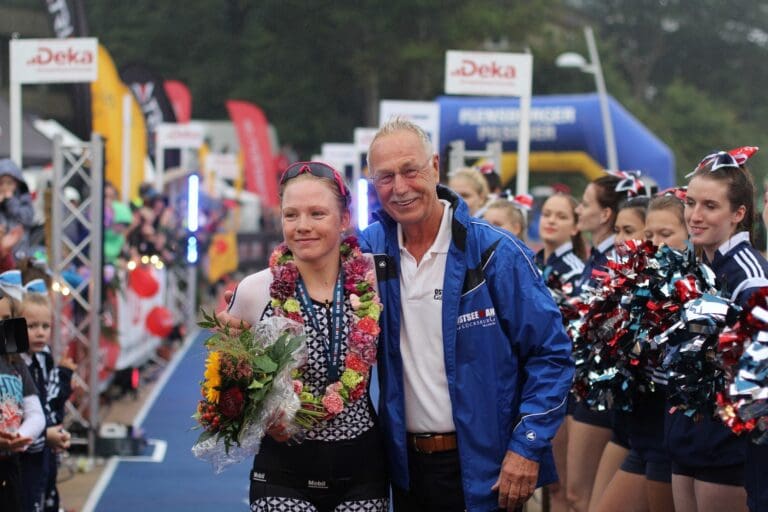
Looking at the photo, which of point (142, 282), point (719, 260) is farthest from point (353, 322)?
point (142, 282)

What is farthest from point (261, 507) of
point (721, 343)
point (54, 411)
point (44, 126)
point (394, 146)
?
point (44, 126)

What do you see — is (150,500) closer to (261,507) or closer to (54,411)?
(54,411)

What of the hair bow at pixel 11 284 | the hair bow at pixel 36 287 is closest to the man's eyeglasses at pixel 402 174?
the hair bow at pixel 11 284

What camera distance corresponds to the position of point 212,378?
14.0ft

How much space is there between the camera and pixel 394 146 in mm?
4508

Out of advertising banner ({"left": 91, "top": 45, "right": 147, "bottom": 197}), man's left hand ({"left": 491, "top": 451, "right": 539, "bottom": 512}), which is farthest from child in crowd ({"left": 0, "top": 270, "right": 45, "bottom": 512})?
advertising banner ({"left": 91, "top": 45, "right": 147, "bottom": 197})

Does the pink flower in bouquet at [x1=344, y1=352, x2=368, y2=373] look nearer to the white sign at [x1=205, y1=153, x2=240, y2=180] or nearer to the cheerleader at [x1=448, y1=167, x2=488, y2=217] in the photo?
the cheerleader at [x1=448, y1=167, x2=488, y2=217]

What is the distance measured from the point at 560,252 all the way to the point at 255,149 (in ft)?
115

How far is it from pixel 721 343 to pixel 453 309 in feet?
2.90

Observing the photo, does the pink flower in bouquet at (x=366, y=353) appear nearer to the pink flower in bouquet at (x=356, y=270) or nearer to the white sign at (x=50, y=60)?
the pink flower in bouquet at (x=356, y=270)

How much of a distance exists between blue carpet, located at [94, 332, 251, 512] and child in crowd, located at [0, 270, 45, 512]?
1.97 meters

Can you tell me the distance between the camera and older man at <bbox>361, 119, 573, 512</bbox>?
14.5ft

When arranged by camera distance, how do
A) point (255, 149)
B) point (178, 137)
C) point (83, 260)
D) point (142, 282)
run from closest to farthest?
1. point (83, 260)
2. point (142, 282)
3. point (178, 137)
4. point (255, 149)

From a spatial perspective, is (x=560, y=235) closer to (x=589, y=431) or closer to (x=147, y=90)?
(x=589, y=431)
